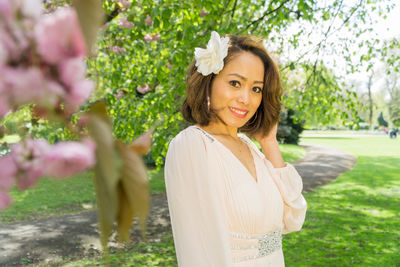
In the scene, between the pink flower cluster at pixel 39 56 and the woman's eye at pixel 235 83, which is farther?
the woman's eye at pixel 235 83

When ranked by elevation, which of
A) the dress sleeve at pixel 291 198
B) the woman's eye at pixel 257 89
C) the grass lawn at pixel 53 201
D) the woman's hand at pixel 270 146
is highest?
the woman's eye at pixel 257 89

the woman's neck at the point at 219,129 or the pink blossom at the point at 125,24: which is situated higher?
the pink blossom at the point at 125,24

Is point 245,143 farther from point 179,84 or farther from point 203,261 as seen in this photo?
point 179,84

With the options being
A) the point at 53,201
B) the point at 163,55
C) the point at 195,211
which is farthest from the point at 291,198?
the point at 53,201

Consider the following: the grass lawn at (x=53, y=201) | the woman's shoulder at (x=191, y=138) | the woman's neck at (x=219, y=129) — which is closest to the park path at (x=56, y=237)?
the grass lawn at (x=53, y=201)

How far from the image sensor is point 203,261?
1.79 meters

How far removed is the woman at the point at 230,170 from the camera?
1805mm

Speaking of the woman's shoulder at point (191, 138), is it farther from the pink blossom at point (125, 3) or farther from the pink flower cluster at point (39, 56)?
the pink blossom at point (125, 3)

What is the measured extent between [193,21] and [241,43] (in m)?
2.41

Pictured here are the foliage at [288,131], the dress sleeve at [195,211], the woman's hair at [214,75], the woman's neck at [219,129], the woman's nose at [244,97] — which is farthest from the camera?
the foliage at [288,131]

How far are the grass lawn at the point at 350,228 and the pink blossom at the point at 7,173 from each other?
17.3 ft

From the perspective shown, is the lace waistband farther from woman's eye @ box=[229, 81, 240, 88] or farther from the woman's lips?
woman's eye @ box=[229, 81, 240, 88]

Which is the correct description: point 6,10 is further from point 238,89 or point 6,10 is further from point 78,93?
point 238,89

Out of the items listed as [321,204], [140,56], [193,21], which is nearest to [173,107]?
[193,21]
